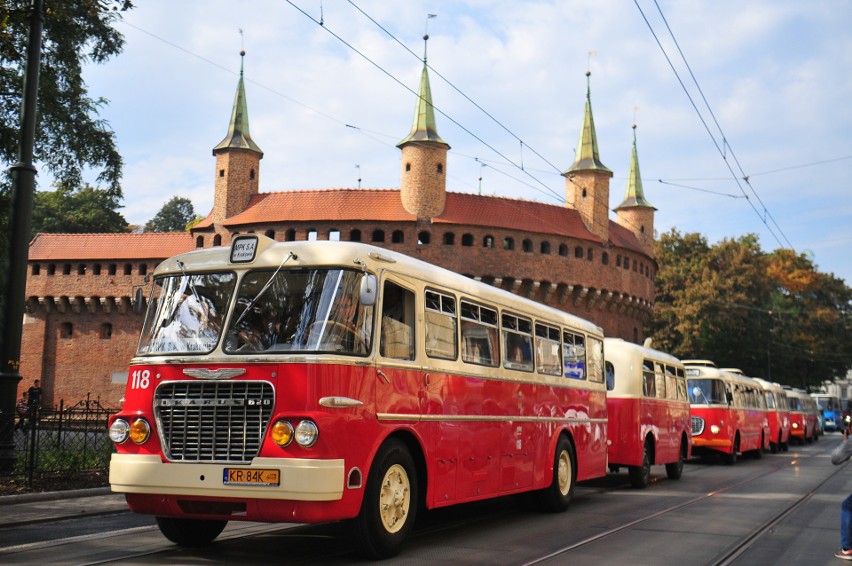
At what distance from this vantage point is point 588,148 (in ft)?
192

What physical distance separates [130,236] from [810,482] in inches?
1862

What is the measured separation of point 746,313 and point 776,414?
106 feet

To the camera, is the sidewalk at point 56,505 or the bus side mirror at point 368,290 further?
the sidewalk at point 56,505

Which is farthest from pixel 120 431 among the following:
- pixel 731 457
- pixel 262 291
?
pixel 731 457

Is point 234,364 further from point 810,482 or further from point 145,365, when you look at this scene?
point 810,482

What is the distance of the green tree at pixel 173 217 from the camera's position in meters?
105

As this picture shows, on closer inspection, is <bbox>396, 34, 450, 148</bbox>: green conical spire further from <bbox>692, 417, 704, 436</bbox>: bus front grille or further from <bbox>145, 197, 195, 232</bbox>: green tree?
<bbox>145, 197, 195, 232</bbox>: green tree

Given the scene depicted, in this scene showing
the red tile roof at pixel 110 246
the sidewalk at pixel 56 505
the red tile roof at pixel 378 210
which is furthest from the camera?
the red tile roof at pixel 110 246

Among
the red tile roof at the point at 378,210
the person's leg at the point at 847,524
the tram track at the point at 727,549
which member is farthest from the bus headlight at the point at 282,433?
the red tile roof at the point at 378,210

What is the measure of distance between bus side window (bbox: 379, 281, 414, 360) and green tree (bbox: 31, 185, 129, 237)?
245 feet

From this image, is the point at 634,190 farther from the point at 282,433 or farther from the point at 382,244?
the point at 282,433

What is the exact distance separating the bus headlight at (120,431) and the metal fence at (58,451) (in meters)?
6.05

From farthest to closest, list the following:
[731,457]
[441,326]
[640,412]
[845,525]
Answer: [731,457]
[640,412]
[441,326]
[845,525]

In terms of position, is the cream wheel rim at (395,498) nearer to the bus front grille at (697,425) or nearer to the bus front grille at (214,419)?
the bus front grille at (214,419)
